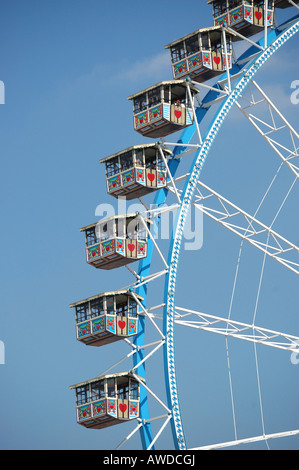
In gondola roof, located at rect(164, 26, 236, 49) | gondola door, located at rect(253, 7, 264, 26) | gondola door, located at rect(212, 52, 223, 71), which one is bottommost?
gondola door, located at rect(212, 52, 223, 71)

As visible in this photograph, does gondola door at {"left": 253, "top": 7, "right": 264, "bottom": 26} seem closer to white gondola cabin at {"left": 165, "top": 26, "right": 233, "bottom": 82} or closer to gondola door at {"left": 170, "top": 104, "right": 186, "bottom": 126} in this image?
white gondola cabin at {"left": 165, "top": 26, "right": 233, "bottom": 82}

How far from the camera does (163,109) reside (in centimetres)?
4725

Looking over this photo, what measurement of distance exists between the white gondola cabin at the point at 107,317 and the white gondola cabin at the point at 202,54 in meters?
8.12

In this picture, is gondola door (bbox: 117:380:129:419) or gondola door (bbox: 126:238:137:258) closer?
gondola door (bbox: 117:380:129:419)

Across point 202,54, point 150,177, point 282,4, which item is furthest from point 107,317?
point 282,4

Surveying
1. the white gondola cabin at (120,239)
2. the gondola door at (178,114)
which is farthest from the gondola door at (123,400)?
the gondola door at (178,114)

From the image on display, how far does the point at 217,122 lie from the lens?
47.0 metres

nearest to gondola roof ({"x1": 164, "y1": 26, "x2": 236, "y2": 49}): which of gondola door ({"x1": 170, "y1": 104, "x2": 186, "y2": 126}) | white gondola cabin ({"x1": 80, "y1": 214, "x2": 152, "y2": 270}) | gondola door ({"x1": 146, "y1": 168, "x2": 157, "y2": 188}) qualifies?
gondola door ({"x1": 170, "y1": 104, "x2": 186, "y2": 126})

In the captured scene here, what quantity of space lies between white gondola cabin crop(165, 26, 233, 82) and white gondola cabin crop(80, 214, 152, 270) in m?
5.55

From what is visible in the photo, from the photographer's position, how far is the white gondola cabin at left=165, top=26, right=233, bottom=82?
4825 cm

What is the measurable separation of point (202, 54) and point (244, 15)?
7.56ft

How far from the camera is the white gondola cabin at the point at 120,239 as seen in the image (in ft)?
155

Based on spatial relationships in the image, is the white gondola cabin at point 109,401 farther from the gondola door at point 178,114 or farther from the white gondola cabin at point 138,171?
the gondola door at point 178,114

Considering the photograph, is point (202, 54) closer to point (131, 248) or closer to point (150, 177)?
point (150, 177)
